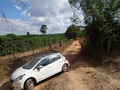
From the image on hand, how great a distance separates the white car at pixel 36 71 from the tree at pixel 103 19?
6175 millimetres

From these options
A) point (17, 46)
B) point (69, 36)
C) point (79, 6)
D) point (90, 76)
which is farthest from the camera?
point (69, 36)

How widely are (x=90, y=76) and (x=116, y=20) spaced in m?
7.78

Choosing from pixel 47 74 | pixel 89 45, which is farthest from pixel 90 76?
pixel 89 45

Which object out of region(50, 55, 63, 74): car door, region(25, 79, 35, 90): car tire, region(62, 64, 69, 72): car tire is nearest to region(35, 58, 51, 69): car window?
region(50, 55, 63, 74): car door

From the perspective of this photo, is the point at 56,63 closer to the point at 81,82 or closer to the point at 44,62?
the point at 44,62

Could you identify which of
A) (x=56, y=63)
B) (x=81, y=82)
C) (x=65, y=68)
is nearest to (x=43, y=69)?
(x=56, y=63)

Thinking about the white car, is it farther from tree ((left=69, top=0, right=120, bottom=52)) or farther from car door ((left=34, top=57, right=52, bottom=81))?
tree ((left=69, top=0, right=120, bottom=52))

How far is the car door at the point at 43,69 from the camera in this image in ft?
41.0

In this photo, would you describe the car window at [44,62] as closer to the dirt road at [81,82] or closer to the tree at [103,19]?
the dirt road at [81,82]

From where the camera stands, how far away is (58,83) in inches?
467

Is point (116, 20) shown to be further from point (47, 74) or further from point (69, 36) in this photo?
point (69, 36)

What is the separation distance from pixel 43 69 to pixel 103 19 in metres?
8.75

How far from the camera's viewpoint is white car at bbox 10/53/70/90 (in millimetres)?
11742

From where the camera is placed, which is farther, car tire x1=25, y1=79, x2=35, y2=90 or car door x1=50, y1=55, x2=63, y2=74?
car door x1=50, y1=55, x2=63, y2=74
